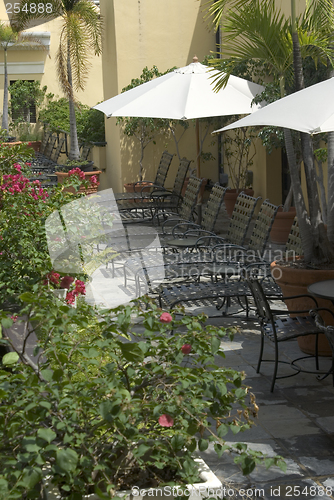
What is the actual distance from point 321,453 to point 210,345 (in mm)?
1529

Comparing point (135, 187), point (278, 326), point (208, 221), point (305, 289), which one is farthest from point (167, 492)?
point (135, 187)

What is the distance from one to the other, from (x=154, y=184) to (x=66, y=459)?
9760mm

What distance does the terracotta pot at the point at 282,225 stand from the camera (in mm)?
9055

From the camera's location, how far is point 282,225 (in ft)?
29.9

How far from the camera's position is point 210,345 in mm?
2244

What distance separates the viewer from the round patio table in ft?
13.7

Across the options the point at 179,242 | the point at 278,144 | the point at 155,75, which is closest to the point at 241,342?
the point at 179,242

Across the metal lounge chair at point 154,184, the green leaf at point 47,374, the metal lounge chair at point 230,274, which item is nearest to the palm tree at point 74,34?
the metal lounge chair at point 154,184

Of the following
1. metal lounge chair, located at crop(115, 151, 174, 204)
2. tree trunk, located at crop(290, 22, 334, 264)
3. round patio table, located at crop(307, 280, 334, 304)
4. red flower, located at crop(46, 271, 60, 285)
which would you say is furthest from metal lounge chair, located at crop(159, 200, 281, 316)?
metal lounge chair, located at crop(115, 151, 174, 204)

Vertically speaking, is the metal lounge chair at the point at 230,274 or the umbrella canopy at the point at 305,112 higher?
the umbrella canopy at the point at 305,112

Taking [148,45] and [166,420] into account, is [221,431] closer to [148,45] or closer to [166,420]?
[166,420]

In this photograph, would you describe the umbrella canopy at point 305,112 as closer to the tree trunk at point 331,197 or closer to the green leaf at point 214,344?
the tree trunk at point 331,197

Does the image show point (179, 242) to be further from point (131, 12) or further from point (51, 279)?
point (131, 12)

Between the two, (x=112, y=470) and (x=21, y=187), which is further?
(x=21, y=187)
